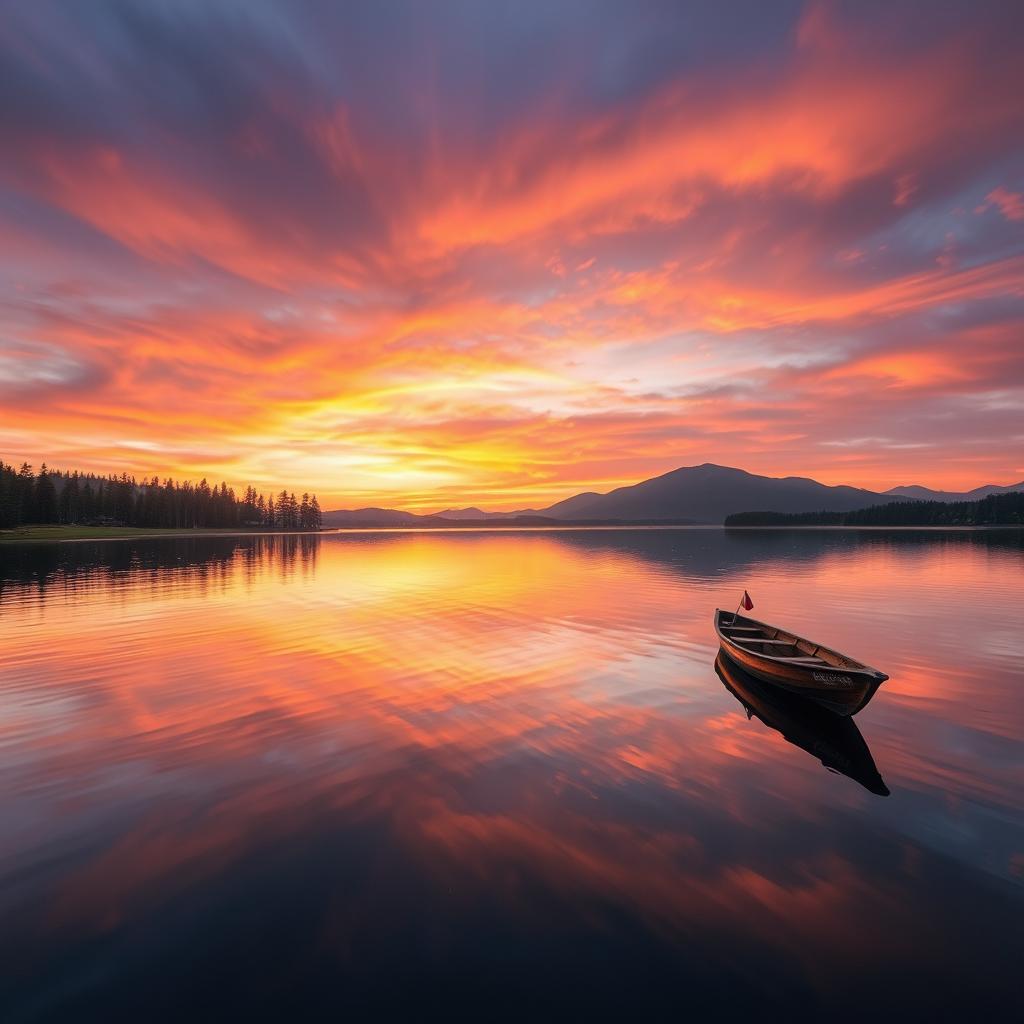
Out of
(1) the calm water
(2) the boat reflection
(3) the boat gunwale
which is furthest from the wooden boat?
(1) the calm water

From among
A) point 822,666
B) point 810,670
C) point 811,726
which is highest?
point 822,666

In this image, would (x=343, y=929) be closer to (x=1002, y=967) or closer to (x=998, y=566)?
(x=1002, y=967)

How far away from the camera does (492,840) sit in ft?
40.7

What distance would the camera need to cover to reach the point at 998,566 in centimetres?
8319

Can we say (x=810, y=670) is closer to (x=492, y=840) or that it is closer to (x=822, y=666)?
(x=822, y=666)

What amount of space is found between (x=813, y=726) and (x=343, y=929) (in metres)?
19.3

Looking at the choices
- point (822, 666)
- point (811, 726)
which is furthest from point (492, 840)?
point (811, 726)

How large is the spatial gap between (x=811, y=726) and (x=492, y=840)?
15299mm

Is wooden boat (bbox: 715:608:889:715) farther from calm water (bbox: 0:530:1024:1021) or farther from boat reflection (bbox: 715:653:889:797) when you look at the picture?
calm water (bbox: 0:530:1024:1021)

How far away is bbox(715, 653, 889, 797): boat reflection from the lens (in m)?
16.8

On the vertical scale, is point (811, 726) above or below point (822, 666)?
below

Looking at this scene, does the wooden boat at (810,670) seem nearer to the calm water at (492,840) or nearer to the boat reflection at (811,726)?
the boat reflection at (811,726)

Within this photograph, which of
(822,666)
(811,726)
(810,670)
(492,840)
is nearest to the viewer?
(492,840)

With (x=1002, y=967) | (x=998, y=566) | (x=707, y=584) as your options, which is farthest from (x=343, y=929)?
(x=998, y=566)
